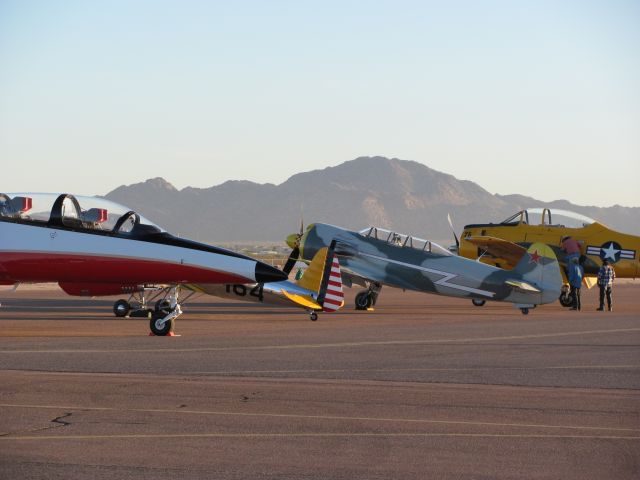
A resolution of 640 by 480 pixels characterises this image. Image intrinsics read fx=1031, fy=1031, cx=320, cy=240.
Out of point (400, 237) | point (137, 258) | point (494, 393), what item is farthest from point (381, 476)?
point (400, 237)

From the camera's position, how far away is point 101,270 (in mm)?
18453

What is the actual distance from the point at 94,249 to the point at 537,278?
540 inches

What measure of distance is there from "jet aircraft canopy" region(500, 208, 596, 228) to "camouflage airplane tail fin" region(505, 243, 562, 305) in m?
6.38

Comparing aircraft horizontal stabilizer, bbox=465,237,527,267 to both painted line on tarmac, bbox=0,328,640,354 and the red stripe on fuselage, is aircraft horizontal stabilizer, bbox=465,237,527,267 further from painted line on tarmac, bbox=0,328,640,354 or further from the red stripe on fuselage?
the red stripe on fuselage

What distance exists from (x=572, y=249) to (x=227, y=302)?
1169 centimetres

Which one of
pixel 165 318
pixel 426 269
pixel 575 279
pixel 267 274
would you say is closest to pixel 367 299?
pixel 426 269

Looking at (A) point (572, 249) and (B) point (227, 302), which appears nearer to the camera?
(A) point (572, 249)

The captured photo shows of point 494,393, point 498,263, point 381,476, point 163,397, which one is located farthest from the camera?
point 498,263

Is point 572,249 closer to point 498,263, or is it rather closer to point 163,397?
point 498,263

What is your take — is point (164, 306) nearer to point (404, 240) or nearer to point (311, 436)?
point (311, 436)

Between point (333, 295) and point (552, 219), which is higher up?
point (552, 219)

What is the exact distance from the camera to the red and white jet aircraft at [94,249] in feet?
59.7

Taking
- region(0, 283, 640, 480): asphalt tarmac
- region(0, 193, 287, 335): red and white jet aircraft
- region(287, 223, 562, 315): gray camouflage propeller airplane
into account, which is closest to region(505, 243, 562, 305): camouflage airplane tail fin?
region(287, 223, 562, 315): gray camouflage propeller airplane

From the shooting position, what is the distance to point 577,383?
13.2 metres
